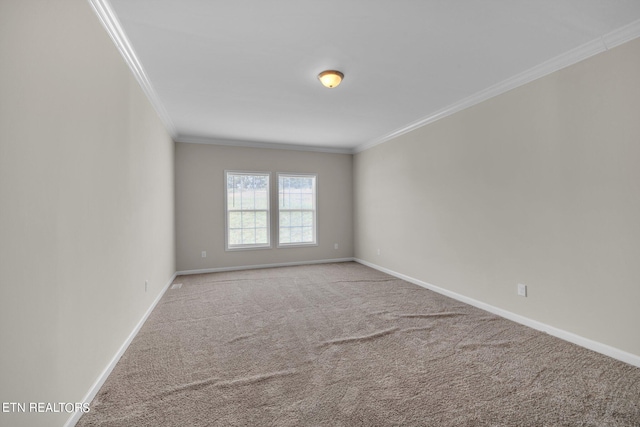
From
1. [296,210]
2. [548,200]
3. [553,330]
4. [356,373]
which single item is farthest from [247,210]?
[553,330]

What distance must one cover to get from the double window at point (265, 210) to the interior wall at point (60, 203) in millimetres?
3025

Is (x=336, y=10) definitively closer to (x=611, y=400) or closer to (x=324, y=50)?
(x=324, y=50)

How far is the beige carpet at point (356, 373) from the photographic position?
1613 millimetres

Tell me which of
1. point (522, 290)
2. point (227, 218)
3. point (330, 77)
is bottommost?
point (522, 290)

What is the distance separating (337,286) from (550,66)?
3506 millimetres

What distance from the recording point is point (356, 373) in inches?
80.0

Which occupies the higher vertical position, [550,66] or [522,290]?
[550,66]

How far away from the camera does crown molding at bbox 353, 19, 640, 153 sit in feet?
6.90

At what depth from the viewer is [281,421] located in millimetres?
1566

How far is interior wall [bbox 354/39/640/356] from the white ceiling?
0.27 m

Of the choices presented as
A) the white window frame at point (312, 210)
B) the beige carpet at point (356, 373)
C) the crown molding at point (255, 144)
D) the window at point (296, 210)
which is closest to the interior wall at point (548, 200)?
the beige carpet at point (356, 373)

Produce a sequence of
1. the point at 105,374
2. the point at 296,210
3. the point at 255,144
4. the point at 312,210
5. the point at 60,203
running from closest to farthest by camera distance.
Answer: the point at 60,203 < the point at 105,374 < the point at 255,144 < the point at 296,210 < the point at 312,210

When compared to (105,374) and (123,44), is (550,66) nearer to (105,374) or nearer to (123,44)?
(123,44)

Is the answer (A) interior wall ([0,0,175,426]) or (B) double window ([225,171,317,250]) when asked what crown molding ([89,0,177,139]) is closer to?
(A) interior wall ([0,0,175,426])
